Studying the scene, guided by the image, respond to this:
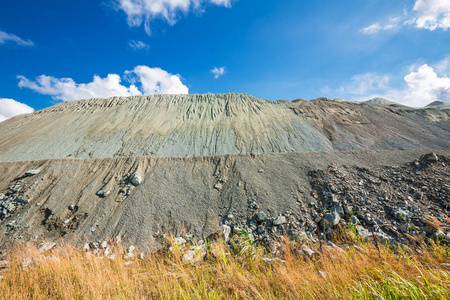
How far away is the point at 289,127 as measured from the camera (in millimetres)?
17641

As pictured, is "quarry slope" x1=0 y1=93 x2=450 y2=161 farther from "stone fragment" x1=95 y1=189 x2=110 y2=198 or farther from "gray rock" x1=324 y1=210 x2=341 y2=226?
"gray rock" x1=324 y1=210 x2=341 y2=226

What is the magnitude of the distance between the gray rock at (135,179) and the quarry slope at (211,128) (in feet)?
12.4

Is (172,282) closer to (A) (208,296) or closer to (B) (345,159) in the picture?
(A) (208,296)

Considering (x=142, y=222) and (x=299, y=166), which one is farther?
(x=299, y=166)

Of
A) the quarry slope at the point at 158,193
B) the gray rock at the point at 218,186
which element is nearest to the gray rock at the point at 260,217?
the quarry slope at the point at 158,193

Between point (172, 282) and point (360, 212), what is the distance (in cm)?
770

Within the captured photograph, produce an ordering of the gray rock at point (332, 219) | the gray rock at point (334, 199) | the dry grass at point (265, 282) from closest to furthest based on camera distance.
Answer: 1. the dry grass at point (265, 282)
2. the gray rock at point (332, 219)
3. the gray rock at point (334, 199)

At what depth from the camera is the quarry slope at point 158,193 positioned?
8008mm

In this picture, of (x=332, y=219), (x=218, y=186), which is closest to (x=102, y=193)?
(x=218, y=186)

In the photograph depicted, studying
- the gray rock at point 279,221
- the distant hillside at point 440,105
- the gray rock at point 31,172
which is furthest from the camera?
the distant hillside at point 440,105

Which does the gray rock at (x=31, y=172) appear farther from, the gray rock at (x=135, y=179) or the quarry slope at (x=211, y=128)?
the gray rock at (x=135, y=179)

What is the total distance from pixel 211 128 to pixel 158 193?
981cm

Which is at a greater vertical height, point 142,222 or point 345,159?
point 345,159

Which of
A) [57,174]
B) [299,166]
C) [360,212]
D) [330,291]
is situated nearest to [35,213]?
[57,174]
